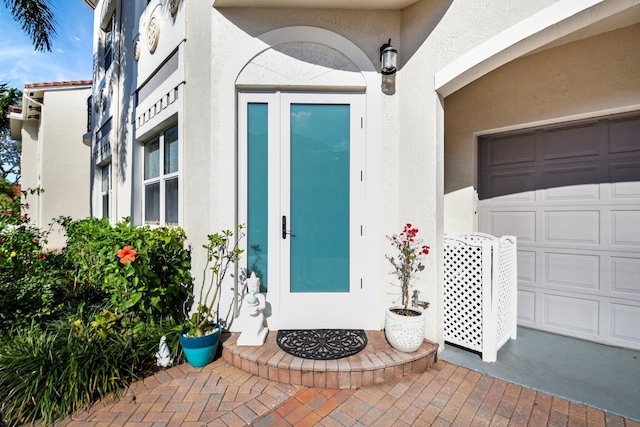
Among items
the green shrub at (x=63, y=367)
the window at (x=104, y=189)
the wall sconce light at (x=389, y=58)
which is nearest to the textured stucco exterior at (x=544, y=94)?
the wall sconce light at (x=389, y=58)

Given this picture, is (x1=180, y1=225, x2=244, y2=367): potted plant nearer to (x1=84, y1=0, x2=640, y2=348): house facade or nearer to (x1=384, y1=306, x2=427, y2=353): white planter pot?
(x1=84, y1=0, x2=640, y2=348): house facade

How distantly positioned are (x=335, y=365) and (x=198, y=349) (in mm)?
1464

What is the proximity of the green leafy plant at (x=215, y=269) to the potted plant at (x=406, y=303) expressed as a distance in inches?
73.4

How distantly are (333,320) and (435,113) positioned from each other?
2.77m

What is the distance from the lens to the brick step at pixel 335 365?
2490 millimetres

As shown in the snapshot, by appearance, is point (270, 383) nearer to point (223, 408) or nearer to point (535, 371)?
point (223, 408)

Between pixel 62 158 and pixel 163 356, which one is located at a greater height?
pixel 62 158

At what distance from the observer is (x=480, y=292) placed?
2914 millimetres

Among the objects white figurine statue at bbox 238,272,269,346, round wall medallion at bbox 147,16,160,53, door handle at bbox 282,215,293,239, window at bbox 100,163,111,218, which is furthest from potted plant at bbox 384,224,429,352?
window at bbox 100,163,111,218

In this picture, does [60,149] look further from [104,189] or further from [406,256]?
[406,256]

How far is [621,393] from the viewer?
2344 millimetres

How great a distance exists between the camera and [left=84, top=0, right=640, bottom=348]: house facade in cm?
305

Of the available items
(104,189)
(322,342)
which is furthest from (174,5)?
(104,189)

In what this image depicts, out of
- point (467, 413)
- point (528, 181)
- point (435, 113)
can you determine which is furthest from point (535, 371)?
point (435, 113)
